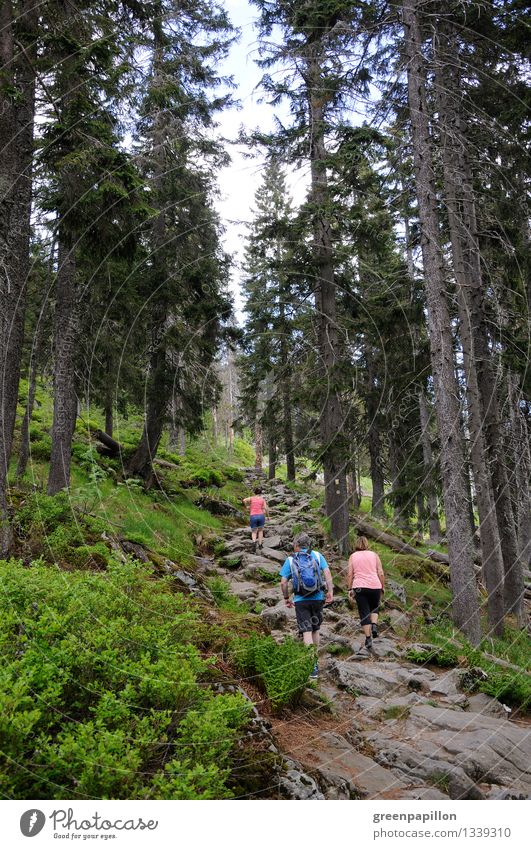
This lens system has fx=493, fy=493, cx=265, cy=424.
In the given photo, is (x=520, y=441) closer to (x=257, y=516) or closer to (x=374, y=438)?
(x=257, y=516)

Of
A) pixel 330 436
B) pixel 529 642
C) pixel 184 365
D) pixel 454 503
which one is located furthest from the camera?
pixel 184 365

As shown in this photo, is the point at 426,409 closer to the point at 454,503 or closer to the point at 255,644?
the point at 454,503

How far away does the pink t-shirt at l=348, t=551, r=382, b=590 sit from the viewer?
9.09m

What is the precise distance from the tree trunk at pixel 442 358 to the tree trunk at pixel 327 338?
3.64 metres

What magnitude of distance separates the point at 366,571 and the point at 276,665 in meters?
3.85

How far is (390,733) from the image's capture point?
5934 millimetres

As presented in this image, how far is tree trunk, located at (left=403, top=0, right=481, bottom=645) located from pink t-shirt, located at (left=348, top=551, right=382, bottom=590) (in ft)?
7.83

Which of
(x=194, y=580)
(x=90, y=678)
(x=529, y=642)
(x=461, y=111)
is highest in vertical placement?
(x=461, y=111)

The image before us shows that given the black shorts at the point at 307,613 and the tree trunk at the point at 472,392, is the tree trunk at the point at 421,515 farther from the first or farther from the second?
the black shorts at the point at 307,613

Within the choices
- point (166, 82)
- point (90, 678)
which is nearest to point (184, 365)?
point (166, 82)

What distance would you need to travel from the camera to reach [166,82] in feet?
38.8

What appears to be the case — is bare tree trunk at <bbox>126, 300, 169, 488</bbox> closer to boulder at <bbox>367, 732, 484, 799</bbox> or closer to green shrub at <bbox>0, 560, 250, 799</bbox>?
green shrub at <bbox>0, 560, 250, 799</bbox>

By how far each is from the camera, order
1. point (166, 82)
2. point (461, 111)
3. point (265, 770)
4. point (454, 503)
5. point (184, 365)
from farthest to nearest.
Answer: point (184, 365)
point (461, 111)
point (166, 82)
point (454, 503)
point (265, 770)

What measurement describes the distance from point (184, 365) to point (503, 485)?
10.9m
